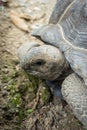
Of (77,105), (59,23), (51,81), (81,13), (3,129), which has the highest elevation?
(81,13)

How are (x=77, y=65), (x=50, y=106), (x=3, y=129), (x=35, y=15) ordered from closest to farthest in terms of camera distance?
1. (x=77, y=65)
2. (x=3, y=129)
3. (x=50, y=106)
4. (x=35, y=15)

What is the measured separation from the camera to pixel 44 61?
258cm

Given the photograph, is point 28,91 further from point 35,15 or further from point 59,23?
point 35,15

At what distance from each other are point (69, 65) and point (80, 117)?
418mm

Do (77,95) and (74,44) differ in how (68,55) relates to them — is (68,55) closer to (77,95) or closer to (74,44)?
(74,44)

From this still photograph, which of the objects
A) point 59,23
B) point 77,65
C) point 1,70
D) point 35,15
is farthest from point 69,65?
point 35,15

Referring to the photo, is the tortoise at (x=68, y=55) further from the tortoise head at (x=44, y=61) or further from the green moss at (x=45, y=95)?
the green moss at (x=45, y=95)

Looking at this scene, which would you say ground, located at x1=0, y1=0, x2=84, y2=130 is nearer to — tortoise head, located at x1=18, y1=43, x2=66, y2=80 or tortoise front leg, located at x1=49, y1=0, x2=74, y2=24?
tortoise head, located at x1=18, y1=43, x2=66, y2=80

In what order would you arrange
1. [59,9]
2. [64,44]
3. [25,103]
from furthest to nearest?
[59,9]
[25,103]
[64,44]

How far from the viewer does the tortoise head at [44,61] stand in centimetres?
258

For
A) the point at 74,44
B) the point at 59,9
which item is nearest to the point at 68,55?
the point at 74,44

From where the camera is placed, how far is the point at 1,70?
2.93 metres

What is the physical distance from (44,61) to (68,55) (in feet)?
0.64

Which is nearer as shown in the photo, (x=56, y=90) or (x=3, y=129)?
(x=3, y=129)
